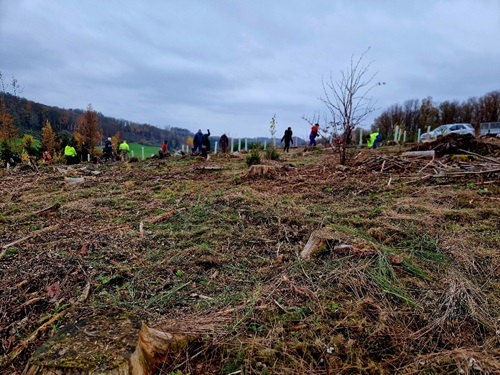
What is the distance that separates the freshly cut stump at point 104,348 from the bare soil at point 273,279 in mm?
91

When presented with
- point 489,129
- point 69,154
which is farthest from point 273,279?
point 489,129

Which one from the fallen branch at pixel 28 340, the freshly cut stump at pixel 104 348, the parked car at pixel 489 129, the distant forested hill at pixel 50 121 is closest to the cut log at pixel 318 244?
the freshly cut stump at pixel 104 348

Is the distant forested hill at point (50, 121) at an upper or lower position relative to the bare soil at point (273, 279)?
upper

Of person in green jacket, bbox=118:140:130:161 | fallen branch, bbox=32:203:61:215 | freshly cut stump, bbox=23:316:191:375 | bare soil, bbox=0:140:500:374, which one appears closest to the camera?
freshly cut stump, bbox=23:316:191:375

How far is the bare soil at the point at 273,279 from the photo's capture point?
180 centimetres

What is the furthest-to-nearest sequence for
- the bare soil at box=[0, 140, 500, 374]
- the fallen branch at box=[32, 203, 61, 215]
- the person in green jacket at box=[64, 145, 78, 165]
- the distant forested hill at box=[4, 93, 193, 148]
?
the distant forested hill at box=[4, 93, 193, 148]
the person in green jacket at box=[64, 145, 78, 165]
the fallen branch at box=[32, 203, 61, 215]
the bare soil at box=[0, 140, 500, 374]

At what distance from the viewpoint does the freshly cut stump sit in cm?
143

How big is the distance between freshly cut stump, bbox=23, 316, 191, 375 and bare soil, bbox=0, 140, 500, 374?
3.6 inches

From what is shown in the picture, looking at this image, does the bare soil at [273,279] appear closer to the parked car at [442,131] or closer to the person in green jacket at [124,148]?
the parked car at [442,131]

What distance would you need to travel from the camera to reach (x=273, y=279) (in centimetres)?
260

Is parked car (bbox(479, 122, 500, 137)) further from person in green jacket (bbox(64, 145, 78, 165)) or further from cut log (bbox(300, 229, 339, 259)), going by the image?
person in green jacket (bbox(64, 145, 78, 165))

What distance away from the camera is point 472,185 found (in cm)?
536

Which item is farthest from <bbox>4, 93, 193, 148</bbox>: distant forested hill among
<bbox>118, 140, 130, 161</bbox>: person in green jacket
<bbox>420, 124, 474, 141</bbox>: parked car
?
<bbox>420, 124, 474, 141</bbox>: parked car

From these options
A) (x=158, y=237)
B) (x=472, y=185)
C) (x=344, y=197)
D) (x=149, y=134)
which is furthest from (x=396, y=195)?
(x=149, y=134)
